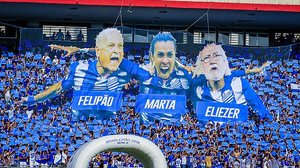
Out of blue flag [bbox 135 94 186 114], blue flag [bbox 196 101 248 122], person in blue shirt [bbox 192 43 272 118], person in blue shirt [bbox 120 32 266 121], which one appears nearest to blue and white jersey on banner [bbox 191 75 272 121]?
person in blue shirt [bbox 192 43 272 118]

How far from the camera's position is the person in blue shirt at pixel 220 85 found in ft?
125

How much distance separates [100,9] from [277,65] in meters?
7.00

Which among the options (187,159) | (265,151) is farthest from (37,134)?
(265,151)

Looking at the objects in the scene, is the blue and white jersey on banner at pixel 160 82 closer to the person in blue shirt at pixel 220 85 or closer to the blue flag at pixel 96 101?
the person in blue shirt at pixel 220 85

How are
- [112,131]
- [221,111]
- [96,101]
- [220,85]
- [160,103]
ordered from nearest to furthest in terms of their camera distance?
[112,131] → [96,101] → [160,103] → [221,111] → [220,85]

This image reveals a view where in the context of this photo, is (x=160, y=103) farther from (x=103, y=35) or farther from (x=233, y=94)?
(x=103, y=35)

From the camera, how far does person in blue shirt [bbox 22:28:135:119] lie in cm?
3716


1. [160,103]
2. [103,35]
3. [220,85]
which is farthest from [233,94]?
[103,35]

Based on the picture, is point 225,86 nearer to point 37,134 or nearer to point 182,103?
point 182,103

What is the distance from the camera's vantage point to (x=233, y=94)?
38312 millimetres

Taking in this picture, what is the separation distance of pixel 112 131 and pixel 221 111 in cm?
422

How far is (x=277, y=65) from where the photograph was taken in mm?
38750

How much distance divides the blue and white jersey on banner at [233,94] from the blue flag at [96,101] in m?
2.89

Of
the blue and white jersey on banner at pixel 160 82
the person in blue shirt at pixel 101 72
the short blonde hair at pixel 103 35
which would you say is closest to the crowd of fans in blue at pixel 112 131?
the person in blue shirt at pixel 101 72
